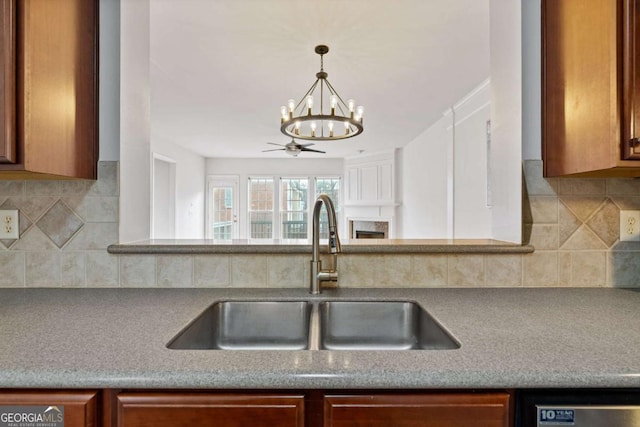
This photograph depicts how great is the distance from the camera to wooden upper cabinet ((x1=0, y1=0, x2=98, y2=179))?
94 cm

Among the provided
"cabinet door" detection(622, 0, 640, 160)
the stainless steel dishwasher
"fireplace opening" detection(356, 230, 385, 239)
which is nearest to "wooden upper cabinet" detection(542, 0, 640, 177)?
"cabinet door" detection(622, 0, 640, 160)

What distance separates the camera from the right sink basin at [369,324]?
112 centimetres

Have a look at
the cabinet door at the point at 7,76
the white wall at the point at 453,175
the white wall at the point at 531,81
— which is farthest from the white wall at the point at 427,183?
the cabinet door at the point at 7,76

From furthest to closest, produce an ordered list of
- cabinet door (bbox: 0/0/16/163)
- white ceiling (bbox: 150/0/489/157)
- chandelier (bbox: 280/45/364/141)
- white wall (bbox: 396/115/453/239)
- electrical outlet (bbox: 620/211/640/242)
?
white wall (bbox: 396/115/453/239) < chandelier (bbox: 280/45/364/141) < white ceiling (bbox: 150/0/489/157) < electrical outlet (bbox: 620/211/640/242) < cabinet door (bbox: 0/0/16/163)

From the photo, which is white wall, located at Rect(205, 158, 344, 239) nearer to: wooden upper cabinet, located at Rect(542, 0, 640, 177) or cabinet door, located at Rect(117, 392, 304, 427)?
wooden upper cabinet, located at Rect(542, 0, 640, 177)

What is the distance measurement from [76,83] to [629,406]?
1738mm

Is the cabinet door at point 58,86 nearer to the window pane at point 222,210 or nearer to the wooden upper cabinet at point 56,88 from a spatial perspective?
the wooden upper cabinet at point 56,88

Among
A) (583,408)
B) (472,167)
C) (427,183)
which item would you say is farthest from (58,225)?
(427,183)

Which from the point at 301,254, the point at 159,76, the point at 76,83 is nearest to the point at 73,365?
the point at 301,254

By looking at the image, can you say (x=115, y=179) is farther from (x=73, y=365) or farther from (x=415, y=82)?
(x=415, y=82)

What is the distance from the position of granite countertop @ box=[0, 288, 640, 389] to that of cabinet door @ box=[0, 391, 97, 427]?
3 cm

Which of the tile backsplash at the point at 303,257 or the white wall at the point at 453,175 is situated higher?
the white wall at the point at 453,175

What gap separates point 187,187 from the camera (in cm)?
631

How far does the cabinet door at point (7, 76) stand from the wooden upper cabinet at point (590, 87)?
1.67m
